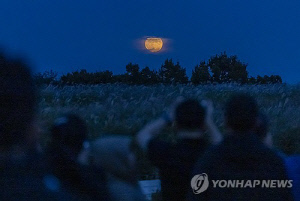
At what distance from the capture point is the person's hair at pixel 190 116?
114 inches

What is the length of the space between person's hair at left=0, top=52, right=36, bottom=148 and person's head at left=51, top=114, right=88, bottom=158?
84cm

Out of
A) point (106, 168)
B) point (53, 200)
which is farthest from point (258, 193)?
point (53, 200)

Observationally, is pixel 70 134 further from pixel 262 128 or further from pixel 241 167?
pixel 262 128

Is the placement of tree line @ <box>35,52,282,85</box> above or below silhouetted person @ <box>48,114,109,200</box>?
above

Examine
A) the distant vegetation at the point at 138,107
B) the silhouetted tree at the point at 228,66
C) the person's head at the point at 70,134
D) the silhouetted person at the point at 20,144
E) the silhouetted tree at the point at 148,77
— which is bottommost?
the silhouetted person at the point at 20,144

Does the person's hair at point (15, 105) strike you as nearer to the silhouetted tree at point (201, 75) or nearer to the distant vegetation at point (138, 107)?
the distant vegetation at point (138, 107)

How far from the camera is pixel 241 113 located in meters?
2.59

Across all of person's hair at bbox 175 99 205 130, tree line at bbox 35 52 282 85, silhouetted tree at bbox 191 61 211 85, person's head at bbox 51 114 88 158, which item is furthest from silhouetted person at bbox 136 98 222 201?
silhouetted tree at bbox 191 61 211 85

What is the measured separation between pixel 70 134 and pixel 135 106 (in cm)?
709

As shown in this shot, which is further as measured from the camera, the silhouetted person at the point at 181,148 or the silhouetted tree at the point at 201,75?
the silhouetted tree at the point at 201,75

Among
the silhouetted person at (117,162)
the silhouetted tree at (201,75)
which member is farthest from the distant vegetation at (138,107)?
the silhouetted tree at (201,75)

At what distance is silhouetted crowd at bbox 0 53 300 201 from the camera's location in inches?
52.1

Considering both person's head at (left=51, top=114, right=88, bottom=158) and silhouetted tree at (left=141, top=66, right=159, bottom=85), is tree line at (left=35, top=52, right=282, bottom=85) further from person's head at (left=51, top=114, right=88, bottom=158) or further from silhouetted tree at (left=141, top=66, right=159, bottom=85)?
person's head at (left=51, top=114, right=88, bottom=158)

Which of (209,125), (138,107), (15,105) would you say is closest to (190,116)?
(209,125)
